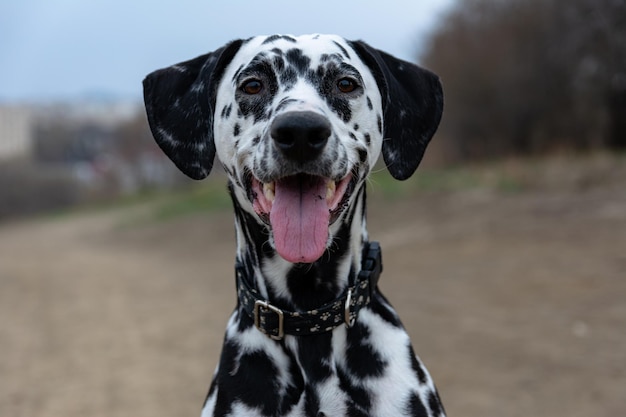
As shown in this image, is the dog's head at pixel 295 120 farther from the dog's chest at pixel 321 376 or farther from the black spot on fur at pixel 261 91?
the dog's chest at pixel 321 376

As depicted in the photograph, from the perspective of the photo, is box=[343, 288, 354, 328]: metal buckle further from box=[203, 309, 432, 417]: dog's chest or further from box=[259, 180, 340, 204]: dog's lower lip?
box=[259, 180, 340, 204]: dog's lower lip

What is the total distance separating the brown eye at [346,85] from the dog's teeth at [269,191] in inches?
20.5

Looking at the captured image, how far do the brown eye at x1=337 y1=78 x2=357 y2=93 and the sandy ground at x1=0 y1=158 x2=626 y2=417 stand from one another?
346 cm

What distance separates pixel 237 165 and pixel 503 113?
2085 centimetres

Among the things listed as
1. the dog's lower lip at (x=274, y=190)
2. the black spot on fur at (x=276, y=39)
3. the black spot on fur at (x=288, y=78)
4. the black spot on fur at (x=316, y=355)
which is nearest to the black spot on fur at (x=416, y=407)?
the black spot on fur at (x=316, y=355)

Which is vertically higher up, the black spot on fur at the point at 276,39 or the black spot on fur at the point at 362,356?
the black spot on fur at the point at 276,39

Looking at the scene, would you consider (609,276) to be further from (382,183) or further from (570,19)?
(570,19)

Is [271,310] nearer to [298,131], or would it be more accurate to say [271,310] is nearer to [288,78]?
[298,131]

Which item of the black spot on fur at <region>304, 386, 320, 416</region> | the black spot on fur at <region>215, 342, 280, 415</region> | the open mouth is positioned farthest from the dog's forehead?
the black spot on fur at <region>304, 386, 320, 416</region>

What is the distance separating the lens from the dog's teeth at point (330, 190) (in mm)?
2766

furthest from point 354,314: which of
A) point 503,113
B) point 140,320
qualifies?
point 503,113

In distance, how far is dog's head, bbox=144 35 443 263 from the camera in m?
2.68

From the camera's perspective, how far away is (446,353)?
6.96 m

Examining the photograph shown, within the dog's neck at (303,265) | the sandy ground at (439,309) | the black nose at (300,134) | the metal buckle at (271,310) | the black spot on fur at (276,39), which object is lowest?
the sandy ground at (439,309)
